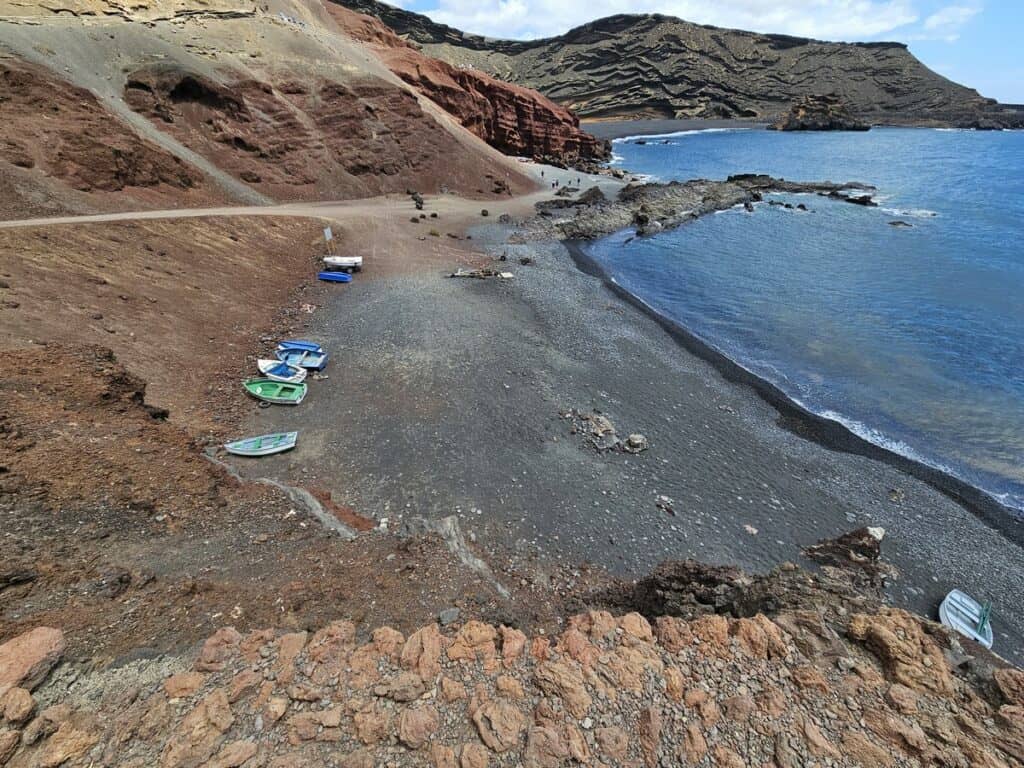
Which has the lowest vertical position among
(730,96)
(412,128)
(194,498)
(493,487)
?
(493,487)

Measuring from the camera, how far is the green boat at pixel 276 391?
15562 mm

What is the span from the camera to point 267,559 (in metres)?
9.41

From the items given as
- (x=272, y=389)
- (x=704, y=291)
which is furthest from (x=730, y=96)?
(x=272, y=389)

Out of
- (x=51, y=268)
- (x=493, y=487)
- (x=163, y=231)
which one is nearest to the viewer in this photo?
(x=493, y=487)

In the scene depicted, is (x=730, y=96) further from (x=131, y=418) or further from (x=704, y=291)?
(x=131, y=418)

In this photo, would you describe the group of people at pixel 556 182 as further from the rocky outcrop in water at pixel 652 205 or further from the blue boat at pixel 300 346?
the blue boat at pixel 300 346

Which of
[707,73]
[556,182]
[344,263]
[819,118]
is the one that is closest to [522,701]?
[344,263]

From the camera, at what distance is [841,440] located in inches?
667

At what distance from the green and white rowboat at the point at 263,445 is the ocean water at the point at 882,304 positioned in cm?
1907

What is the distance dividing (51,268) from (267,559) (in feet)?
53.0

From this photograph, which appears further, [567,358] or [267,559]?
[567,358]

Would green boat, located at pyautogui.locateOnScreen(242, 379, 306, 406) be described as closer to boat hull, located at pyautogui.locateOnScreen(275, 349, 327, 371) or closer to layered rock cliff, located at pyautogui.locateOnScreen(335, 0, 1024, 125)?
boat hull, located at pyautogui.locateOnScreen(275, 349, 327, 371)

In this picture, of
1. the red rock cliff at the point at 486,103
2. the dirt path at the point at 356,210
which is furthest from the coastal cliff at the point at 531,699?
the red rock cliff at the point at 486,103

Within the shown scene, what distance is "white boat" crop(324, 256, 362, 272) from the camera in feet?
89.5
